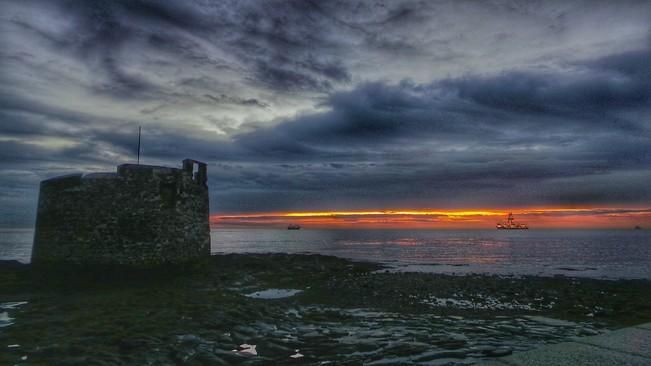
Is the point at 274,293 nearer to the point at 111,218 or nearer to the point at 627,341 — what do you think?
the point at 111,218

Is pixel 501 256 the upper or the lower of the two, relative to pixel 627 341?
lower

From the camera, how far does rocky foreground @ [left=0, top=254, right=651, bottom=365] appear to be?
8188mm

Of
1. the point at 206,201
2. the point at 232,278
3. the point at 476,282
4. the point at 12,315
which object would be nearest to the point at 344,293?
the point at 232,278

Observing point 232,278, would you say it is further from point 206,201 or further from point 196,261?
point 206,201

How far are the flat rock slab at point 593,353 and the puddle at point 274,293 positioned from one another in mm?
13072

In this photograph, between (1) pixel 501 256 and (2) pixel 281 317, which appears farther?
(1) pixel 501 256

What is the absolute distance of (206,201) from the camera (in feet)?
71.9

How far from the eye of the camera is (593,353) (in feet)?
11.2

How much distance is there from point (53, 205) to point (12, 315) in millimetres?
8192

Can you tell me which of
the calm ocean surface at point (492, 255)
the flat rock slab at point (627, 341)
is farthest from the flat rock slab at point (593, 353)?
the calm ocean surface at point (492, 255)

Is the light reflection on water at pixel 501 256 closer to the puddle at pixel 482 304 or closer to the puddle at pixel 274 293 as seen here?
the puddle at pixel 482 304

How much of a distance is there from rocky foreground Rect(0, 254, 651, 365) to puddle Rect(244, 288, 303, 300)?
0.14 ft

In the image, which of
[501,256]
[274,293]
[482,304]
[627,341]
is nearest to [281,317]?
[274,293]

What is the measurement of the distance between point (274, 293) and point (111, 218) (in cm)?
803
